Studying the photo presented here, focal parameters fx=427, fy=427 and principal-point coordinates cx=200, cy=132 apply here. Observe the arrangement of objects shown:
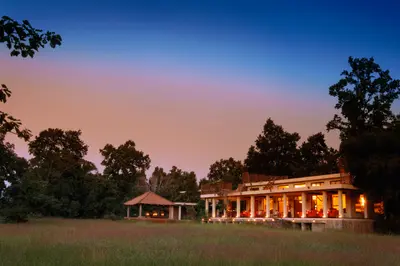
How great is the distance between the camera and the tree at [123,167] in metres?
63.0

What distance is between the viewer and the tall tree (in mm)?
63213

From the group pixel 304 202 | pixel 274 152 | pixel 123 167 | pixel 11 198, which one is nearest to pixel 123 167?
pixel 123 167

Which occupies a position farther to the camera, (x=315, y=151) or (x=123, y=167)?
(x=123, y=167)

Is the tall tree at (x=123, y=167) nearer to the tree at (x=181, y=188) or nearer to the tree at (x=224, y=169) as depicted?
the tree at (x=181, y=188)

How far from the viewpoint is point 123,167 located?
65.2m

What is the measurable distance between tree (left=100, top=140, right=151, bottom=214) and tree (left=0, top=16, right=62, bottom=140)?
5527cm

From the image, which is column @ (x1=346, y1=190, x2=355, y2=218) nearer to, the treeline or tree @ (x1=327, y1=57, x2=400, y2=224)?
tree @ (x1=327, y1=57, x2=400, y2=224)

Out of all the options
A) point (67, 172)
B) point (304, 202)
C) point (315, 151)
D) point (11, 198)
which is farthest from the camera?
point (67, 172)

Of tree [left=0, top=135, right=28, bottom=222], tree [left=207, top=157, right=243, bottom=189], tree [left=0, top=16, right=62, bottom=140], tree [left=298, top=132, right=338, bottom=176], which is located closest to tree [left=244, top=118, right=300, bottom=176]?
tree [left=298, top=132, right=338, bottom=176]

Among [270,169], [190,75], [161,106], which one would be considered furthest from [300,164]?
[190,75]

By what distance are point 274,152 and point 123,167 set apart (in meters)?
22.9

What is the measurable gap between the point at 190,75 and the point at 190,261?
63.5ft

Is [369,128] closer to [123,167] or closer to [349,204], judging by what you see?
[349,204]

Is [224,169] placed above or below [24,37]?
above
